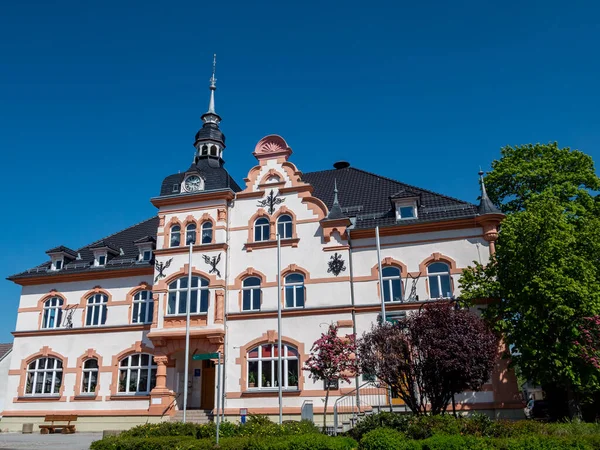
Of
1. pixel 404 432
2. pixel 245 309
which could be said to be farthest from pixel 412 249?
pixel 404 432

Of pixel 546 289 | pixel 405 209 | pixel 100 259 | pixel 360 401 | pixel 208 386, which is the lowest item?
pixel 360 401

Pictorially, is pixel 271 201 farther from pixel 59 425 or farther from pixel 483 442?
pixel 483 442

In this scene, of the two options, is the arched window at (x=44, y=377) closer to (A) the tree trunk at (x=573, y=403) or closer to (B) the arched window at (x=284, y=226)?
(B) the arched window at (x=284, y=226)

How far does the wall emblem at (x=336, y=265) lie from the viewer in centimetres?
2666

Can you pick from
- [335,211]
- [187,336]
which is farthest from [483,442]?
[187,336]

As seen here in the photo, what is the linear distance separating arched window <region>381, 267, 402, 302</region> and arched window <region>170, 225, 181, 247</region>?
442 inches

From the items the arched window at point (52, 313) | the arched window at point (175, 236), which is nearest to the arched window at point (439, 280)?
the arched window at point (175, 236)

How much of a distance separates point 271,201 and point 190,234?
4.78 m

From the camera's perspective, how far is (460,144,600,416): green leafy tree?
2027cm

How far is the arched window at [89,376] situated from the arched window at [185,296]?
5811 millimetres

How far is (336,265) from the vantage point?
87.8ft

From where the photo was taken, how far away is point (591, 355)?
785 inches

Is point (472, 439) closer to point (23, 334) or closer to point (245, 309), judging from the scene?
point (245, 309)

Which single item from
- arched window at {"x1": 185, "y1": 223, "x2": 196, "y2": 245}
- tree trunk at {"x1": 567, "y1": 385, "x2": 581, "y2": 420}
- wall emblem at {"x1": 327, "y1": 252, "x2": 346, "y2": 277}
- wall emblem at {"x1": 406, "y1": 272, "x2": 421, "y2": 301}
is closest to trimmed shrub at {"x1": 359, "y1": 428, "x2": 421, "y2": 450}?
tree trunk at {"x1": 567, "y1": 385, "x2": 581, "y2": 420}
